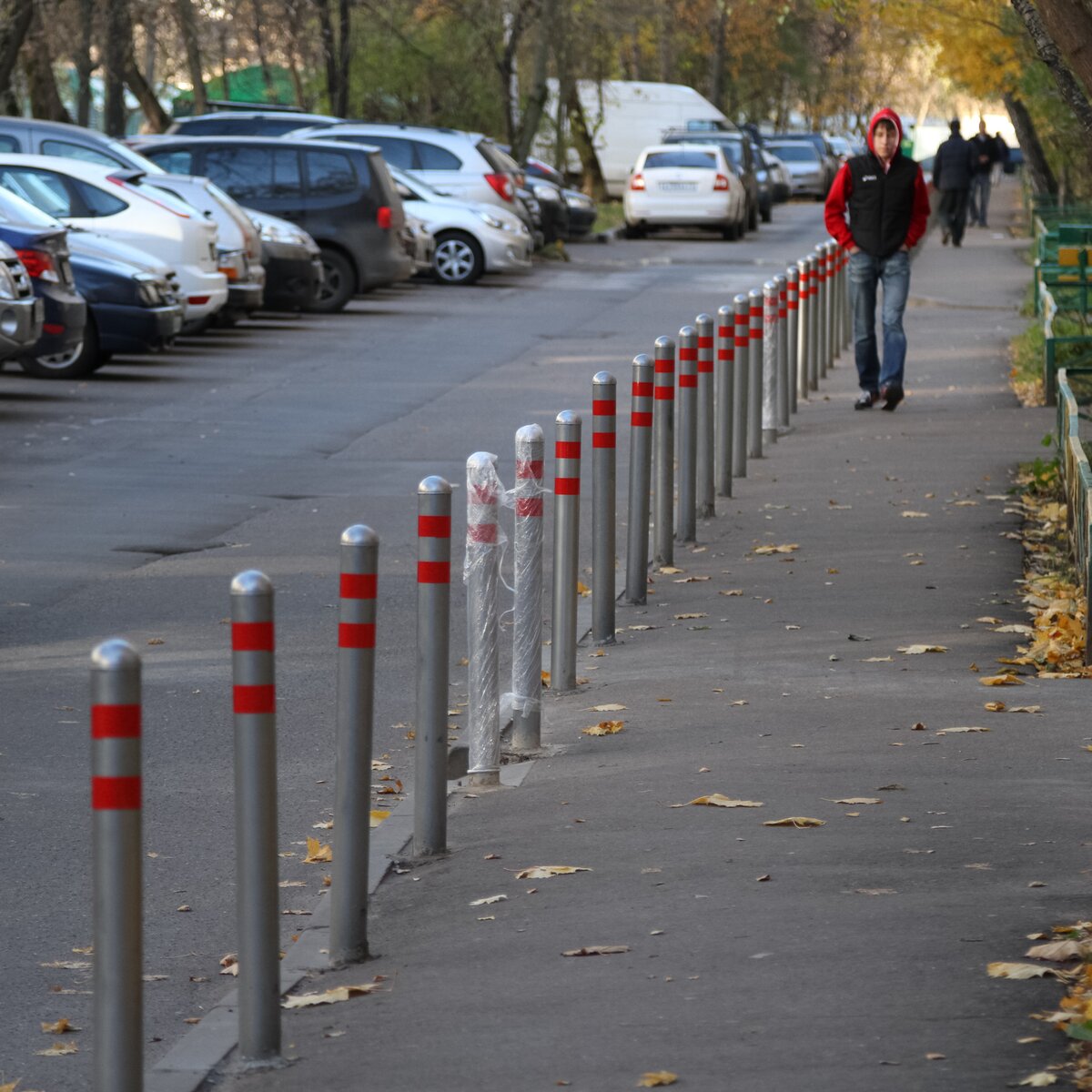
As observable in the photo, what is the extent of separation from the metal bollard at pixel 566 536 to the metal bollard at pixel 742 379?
4.71 metres

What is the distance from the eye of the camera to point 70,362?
1894 centimetres

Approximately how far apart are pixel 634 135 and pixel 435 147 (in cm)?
2712

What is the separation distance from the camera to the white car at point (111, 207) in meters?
20.2

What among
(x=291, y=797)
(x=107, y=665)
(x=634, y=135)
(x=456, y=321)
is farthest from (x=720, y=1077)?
(x=634, y=135)

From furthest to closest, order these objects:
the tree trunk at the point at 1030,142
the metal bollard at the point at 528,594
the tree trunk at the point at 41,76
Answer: the tree trunk at the point at 1030,142 → the tree trunk at the point at 41,76 → the metal bollard at the point at 528,594

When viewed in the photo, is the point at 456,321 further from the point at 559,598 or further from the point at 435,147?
the point at 559,598

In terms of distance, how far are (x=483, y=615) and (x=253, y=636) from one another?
2.49m

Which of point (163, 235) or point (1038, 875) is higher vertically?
point (163, 235)

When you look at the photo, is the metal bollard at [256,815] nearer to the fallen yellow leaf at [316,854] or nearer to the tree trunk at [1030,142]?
the fallen yellow leaf at [316,854]

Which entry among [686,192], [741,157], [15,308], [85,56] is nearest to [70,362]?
[15,308]

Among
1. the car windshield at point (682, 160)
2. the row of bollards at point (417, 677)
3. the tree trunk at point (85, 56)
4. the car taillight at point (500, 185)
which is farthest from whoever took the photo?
the car windshield at point (682, 160)

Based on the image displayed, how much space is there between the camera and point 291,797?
6.85 meters

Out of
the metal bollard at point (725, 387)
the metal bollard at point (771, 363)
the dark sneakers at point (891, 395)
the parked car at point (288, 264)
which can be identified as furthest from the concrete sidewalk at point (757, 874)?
the parked car at point (288, 264)

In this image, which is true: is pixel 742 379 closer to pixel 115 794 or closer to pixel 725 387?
pixel 725 387
